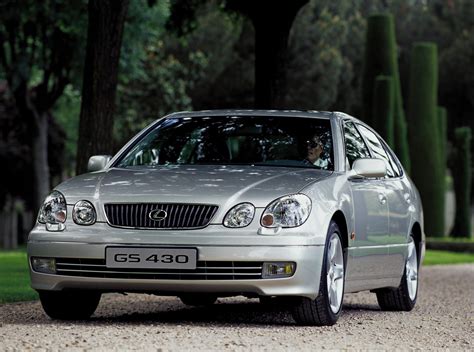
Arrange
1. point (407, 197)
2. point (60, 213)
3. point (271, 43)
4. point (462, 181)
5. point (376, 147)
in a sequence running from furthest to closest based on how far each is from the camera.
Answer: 1. point (462, 181)
2. point (271, 43)
3. point (407, 197)
4. point (376, 147)
5. point (60, 213)

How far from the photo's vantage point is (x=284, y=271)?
28.6 feet

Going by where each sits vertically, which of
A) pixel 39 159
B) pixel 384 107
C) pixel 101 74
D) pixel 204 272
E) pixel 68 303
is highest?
pixel 101 74

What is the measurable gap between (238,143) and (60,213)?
212cm

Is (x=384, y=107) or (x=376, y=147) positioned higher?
(x=376, y=147)

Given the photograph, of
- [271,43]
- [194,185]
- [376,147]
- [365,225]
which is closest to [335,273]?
[365,225]

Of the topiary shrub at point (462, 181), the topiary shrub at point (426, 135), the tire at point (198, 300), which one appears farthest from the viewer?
the topiary shrub at point (462, 181)

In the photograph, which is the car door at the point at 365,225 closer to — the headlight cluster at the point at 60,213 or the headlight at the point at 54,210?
the headlight cluster at the point at 60,213

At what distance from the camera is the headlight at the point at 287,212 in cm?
870

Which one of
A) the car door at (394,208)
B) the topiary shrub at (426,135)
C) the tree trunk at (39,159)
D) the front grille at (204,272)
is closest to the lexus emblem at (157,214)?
the front grille at (204,272)

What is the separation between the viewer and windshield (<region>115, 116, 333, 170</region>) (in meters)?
10.0

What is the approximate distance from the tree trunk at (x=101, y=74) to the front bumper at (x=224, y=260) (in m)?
6.07

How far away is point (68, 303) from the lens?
9.50 metres

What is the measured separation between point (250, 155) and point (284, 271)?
1.63 meters

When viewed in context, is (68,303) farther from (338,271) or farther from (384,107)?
(384,107)
